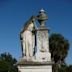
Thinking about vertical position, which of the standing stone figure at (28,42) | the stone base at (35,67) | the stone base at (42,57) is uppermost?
the standing stone figure at (28,42)

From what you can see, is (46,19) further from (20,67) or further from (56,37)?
(56,37)

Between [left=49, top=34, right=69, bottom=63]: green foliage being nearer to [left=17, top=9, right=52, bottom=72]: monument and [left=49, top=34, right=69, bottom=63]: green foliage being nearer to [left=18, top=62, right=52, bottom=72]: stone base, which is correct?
[left=17, top=9, right=52, bottom=72]: monument

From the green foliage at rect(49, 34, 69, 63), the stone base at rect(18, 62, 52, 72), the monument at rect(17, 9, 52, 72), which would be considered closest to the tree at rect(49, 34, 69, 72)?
the green foliage at rect(49, 34, 69, 63)

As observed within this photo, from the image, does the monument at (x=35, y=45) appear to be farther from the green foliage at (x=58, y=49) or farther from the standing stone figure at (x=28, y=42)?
the green foliage at (x=58, y=49)

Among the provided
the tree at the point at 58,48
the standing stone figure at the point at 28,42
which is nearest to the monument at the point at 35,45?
the standing stone figure at the point at 28,42

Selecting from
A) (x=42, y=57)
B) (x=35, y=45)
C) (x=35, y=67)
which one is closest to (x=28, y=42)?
(x=35, y=45)

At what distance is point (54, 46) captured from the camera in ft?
204

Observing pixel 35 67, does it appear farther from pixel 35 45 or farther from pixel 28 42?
pixel 28 42

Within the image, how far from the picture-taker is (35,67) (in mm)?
22688

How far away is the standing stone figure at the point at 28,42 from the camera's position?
2306 centimetres

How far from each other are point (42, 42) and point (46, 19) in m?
1.20

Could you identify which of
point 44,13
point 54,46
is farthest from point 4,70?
point 44,13

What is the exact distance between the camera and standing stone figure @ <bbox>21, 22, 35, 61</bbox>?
23062 mm

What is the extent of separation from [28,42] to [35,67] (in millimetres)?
1344
